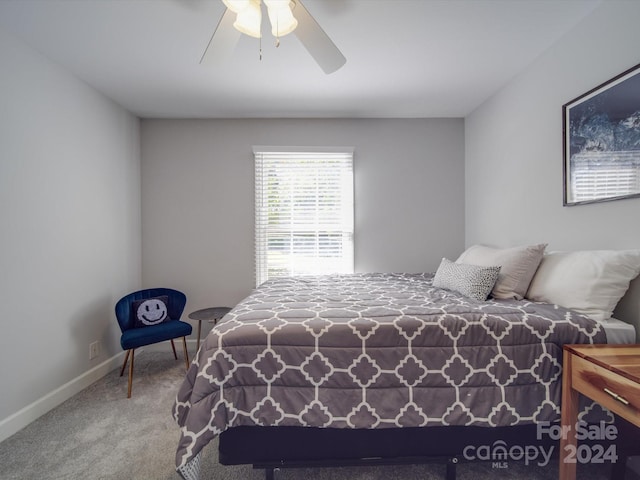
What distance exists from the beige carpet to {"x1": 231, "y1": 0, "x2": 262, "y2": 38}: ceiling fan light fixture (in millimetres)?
2305

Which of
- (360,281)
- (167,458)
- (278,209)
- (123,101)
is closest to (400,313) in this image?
(360,281)

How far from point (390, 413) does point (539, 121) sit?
91.3 inches

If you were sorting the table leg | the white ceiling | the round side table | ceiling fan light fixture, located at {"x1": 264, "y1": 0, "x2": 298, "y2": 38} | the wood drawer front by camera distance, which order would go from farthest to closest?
1. the round side table
2. the white ceiling
3. ceiling fan light fixture, located at {"x1": 264, "y1": 0, "x2": 298, "y2": 38}
4. the table leg
5. the wood drawer front

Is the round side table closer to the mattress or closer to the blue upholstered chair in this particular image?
the blue upholstered chair

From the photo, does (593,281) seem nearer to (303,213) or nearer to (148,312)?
(303,213)

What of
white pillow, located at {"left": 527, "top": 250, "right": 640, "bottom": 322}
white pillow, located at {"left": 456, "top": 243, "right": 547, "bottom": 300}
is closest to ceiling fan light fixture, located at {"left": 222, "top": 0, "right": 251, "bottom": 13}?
white pillow, located at {"left": 456, "top": 243, "right": 547, "bottom": 300}

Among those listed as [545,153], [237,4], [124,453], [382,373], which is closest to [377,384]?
[382,373]

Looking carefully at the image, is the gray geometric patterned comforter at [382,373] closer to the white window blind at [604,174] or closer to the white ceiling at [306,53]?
the white window blind at [604,174]

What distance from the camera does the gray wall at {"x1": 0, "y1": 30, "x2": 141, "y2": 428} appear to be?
6.04ft

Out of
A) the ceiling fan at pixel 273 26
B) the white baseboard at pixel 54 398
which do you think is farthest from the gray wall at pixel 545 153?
the white baseboard at pixel 54 398

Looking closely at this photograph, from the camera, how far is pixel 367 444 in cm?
134

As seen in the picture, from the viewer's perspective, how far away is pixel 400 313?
146 centimetres

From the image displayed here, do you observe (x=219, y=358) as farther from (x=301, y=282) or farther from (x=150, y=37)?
(x=150, y=37)

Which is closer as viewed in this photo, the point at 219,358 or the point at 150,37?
the point at 219,358
